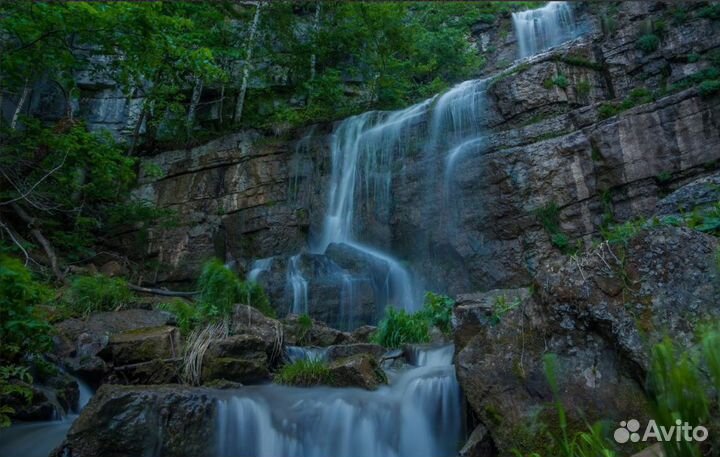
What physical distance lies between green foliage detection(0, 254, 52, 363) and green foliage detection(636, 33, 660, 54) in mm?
14073

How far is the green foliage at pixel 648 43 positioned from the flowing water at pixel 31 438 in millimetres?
14429

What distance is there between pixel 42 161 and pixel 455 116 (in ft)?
31.5

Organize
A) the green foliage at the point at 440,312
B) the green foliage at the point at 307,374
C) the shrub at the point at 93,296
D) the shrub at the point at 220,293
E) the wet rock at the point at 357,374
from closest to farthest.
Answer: the wet rock at the point at 357,374, the green foliage at the point at 307,374, the shrub at the point at 220,293, the shrub at the point at 93,296, the green foliage at the point at 440,312

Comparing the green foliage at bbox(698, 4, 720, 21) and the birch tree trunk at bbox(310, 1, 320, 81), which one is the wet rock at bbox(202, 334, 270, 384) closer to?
the birch tree trunk at bbox(310, 1, 320, 81)

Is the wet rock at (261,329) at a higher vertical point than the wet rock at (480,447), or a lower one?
higher

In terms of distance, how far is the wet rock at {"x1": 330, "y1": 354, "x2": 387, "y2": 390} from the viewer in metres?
5.87

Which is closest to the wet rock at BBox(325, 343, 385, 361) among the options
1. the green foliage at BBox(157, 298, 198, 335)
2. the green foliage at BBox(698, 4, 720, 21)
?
the green foliage at BBox(157, 298, 198, 335)

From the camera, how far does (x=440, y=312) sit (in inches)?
360

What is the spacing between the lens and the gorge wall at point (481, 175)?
35.8 feet

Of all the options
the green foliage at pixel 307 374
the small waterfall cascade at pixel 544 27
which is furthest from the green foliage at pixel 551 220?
the small waterfall cascade at pixel 544 27

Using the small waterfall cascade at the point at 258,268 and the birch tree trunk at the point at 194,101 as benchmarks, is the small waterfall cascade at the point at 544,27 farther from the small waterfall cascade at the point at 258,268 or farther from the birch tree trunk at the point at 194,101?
Answer: the small waterfall cascade at the point at 258,268

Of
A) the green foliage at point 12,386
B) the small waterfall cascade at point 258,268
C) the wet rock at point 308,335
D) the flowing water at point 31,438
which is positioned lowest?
the flowing water at point 31,438

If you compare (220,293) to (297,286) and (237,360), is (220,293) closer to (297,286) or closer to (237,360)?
(237,360)

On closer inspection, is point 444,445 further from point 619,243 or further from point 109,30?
point 109,30
